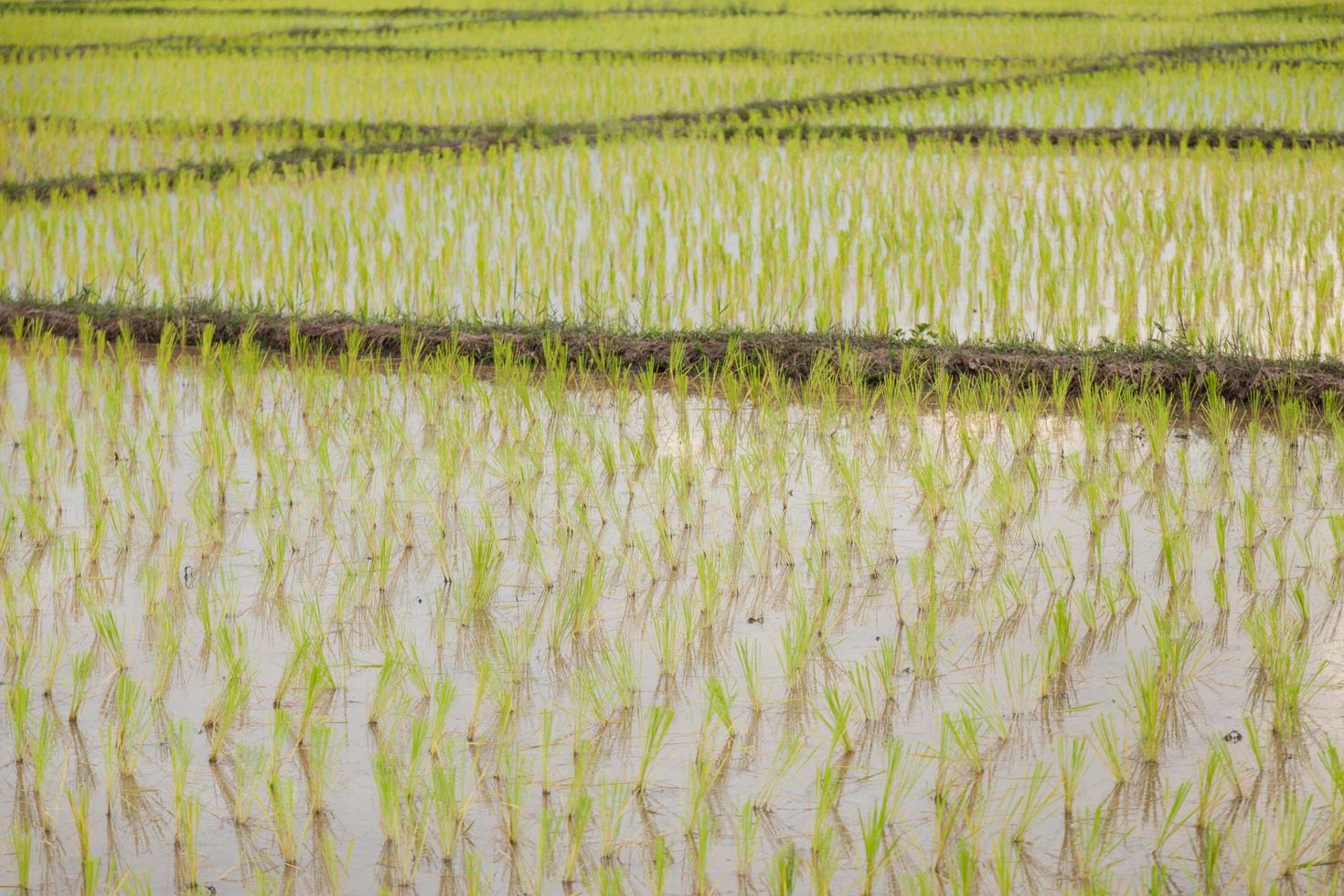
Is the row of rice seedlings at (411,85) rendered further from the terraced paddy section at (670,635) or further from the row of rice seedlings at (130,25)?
the terraced paddy section at (670,635)

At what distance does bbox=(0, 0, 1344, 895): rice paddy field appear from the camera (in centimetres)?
204

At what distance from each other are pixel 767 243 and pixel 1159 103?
4088mm

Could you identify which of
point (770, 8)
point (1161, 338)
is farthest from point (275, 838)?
point (770, 8)

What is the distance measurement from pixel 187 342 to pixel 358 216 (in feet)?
4.35

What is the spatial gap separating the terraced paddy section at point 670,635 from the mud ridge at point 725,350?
0.24ft

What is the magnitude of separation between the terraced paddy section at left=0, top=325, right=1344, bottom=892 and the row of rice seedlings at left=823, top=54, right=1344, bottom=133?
4412 mm

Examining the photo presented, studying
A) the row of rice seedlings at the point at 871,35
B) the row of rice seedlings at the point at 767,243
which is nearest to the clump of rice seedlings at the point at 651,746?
the row of rice seedlings at the point at 767,243

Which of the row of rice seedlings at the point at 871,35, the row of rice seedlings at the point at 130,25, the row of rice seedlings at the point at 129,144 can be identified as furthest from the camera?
the row of rice seedlings at the point at 130,25

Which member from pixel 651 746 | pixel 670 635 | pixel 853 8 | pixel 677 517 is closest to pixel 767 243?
pixel 677 517

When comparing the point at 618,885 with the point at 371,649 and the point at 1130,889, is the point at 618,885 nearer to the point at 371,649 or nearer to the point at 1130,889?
the point at 1130,889

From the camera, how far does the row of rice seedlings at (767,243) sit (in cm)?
466

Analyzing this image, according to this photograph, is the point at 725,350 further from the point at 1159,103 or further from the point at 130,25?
the point at 130,25

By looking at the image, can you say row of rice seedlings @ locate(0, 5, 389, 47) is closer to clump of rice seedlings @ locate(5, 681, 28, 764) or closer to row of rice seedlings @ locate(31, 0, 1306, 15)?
row of rice seedlings @ locate(31, 0, 1306, 15)

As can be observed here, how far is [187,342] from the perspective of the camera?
4.74 metres
